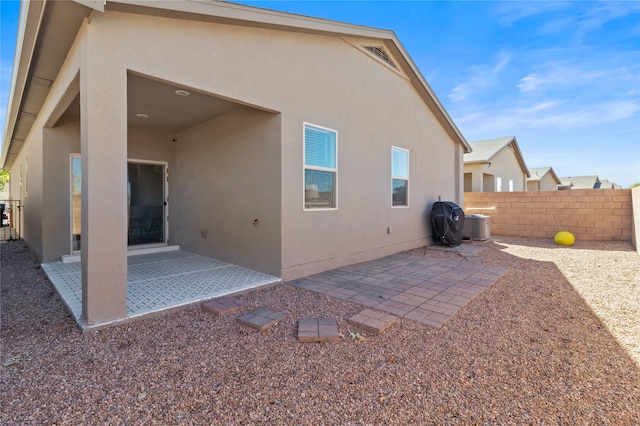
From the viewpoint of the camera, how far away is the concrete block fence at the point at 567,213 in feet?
30.2

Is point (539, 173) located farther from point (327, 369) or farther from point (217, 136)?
point (327, 369)

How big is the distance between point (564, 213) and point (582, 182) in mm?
37755

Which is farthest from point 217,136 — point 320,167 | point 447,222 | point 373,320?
point 447,222

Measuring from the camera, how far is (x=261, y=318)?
341cm

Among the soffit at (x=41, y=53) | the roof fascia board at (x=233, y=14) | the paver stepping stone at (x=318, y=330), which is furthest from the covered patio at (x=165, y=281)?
the roof fascia board at (x=233, y=14)

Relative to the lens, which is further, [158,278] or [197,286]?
[158,278]

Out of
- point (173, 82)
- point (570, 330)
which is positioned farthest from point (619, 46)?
point (173, 82)

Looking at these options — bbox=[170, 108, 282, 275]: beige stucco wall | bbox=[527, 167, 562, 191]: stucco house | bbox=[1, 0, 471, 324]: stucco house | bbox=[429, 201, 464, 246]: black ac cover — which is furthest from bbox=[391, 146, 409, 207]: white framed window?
bbox=[527, 167, 562, 191]: stucco house

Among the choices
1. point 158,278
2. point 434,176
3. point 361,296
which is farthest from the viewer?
point 434,176

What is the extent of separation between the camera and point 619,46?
31.8ft

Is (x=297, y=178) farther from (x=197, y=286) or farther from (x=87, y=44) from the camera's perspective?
(x=87, y=44)

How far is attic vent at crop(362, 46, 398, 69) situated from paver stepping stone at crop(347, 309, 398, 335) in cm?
561

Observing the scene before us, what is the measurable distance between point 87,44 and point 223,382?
3397 millimetres

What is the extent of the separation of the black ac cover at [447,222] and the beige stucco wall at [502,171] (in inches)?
317
